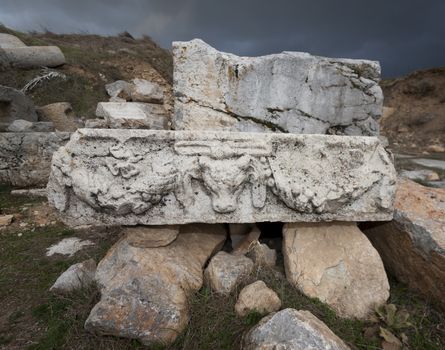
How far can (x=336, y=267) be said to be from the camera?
2.00 meters

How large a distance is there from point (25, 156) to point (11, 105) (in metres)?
1.94

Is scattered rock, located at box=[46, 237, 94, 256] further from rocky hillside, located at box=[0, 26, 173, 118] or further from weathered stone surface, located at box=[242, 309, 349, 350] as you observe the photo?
rocky hillside, located at box=[0, 26, 173, 118]

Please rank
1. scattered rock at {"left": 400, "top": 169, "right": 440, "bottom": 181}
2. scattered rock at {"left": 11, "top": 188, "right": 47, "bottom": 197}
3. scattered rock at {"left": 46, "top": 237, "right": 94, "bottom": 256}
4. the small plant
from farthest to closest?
scattered rock at {"left": 400, "top": 169, "right": 440, "bottom": 181}, scattered rock at {"left": 11, "top": 188, "right": 47, "bottom": 197}, scattered rock at {"left": 46, "top": 237, "right": 94, "bottom": 256}, the small plant

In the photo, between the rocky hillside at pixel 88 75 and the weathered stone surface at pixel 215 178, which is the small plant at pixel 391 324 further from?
the rocky hillside at pixel 88 75

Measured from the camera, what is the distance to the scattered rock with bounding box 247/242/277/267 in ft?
6.89

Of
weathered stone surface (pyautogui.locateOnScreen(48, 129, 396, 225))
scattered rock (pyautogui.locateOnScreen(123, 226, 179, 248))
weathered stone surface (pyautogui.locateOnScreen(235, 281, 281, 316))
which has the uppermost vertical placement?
weathered stone surface (pyautogui.locateOnScreen(48, 129, 396, 225))

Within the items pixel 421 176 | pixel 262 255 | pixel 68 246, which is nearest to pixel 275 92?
pixel 262 255

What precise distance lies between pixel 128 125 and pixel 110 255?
118cm

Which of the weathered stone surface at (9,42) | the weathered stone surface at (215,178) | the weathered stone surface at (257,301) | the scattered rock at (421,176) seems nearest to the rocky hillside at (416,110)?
the scattered rock at (421,176)

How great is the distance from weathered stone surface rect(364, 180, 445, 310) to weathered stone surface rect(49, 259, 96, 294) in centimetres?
201

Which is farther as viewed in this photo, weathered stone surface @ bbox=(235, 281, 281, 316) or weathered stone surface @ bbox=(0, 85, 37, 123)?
weathered stone surface @ bbox=(0, 85, 37, 123)

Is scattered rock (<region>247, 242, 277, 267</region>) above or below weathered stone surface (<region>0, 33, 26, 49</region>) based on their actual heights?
below

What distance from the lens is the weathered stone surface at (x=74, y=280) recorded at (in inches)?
82.0

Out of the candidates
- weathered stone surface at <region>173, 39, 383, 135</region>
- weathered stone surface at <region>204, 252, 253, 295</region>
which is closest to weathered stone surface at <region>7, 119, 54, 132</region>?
weathered stone surface at <region>173, 39, 383, 135</region>
